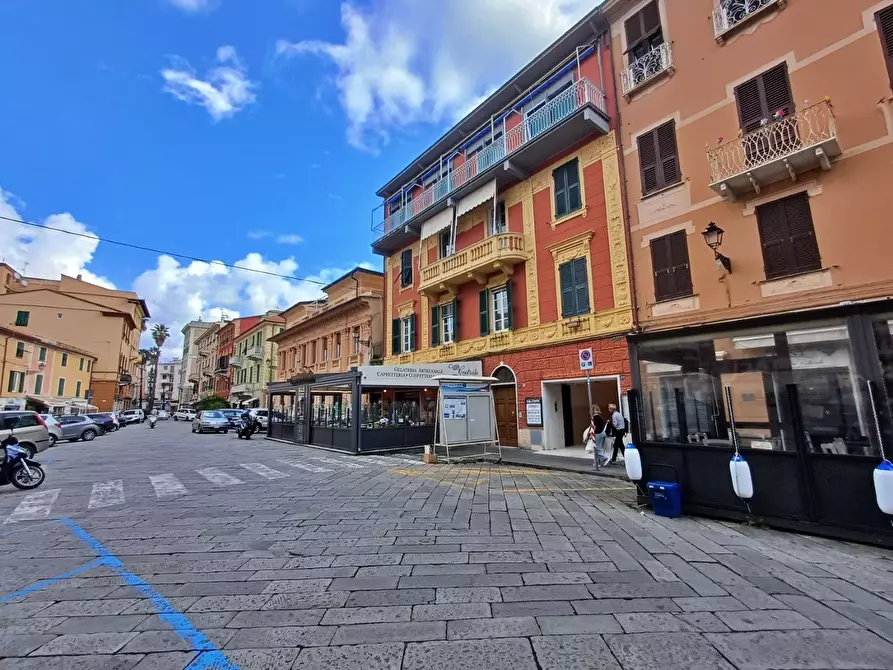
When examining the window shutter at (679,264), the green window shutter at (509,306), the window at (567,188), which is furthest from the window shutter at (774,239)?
the green window shutter at (509,306)

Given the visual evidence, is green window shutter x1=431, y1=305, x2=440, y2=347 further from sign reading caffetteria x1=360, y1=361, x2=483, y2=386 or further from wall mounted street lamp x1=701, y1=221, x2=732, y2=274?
wall mounted street lamp x1=701, y1=221, x2=732, y2=274

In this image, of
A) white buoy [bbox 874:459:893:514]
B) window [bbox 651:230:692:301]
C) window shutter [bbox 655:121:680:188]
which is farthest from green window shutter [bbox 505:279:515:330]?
white buoy [bbox 874:459:893:514]

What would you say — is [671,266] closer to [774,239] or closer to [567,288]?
[774,239]

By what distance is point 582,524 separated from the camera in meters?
6.01

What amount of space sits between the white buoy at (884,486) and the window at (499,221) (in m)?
13.6

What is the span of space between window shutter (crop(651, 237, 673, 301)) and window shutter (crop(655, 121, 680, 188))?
5.54 ft

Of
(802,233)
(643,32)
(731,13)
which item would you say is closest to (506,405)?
(802,233)

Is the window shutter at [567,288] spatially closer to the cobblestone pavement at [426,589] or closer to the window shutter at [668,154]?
the window shutter at [668,154]

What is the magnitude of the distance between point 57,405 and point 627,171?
4682 centimetres

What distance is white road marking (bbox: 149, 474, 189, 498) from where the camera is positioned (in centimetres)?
844

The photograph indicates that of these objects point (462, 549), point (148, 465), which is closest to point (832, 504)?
point (462, 549)

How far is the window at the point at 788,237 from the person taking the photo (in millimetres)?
9648

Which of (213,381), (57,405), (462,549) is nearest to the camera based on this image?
(462,549)

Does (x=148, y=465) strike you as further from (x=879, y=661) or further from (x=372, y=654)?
(x=879, y=661)
